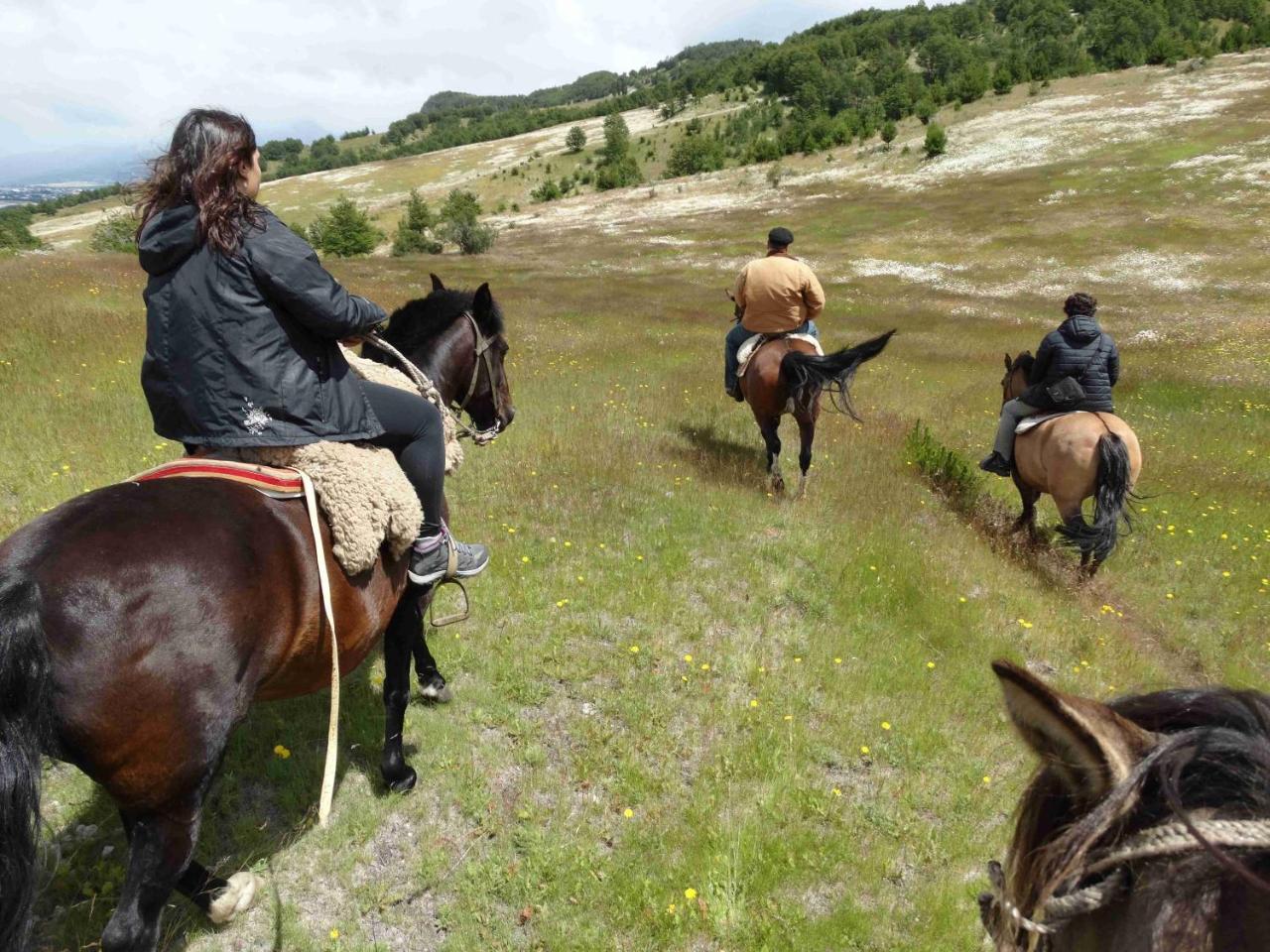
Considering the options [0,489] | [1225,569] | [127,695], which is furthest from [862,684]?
[0,489]

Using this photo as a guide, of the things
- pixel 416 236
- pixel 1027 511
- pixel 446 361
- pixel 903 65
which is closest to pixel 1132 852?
pixel 446 361

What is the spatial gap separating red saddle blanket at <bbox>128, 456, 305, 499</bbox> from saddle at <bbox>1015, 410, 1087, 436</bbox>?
858 centimetres

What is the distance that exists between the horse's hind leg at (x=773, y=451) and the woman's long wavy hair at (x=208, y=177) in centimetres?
779

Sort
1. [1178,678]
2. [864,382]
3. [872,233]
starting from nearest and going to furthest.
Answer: [1178,678] → [864,382] → [872,233]

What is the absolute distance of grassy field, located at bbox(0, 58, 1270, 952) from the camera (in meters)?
3.68

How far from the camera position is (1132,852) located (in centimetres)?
115

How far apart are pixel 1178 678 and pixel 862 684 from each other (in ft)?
12.8

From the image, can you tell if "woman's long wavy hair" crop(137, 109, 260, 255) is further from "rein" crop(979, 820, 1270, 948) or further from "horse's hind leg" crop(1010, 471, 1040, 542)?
"horse's hind leg" crop(1010, 471, 1040, 542)

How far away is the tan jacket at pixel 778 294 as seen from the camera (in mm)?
9156

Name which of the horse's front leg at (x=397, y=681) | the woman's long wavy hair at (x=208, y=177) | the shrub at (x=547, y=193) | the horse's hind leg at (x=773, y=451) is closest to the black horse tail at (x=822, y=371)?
the horse's hind leg at (x=773, y=451)

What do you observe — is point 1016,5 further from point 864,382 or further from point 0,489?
point 0,489

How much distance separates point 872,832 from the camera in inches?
166

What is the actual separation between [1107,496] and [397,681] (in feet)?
25.5

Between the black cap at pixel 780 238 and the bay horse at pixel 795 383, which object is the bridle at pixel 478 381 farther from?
the black cap at pixel 780 238
